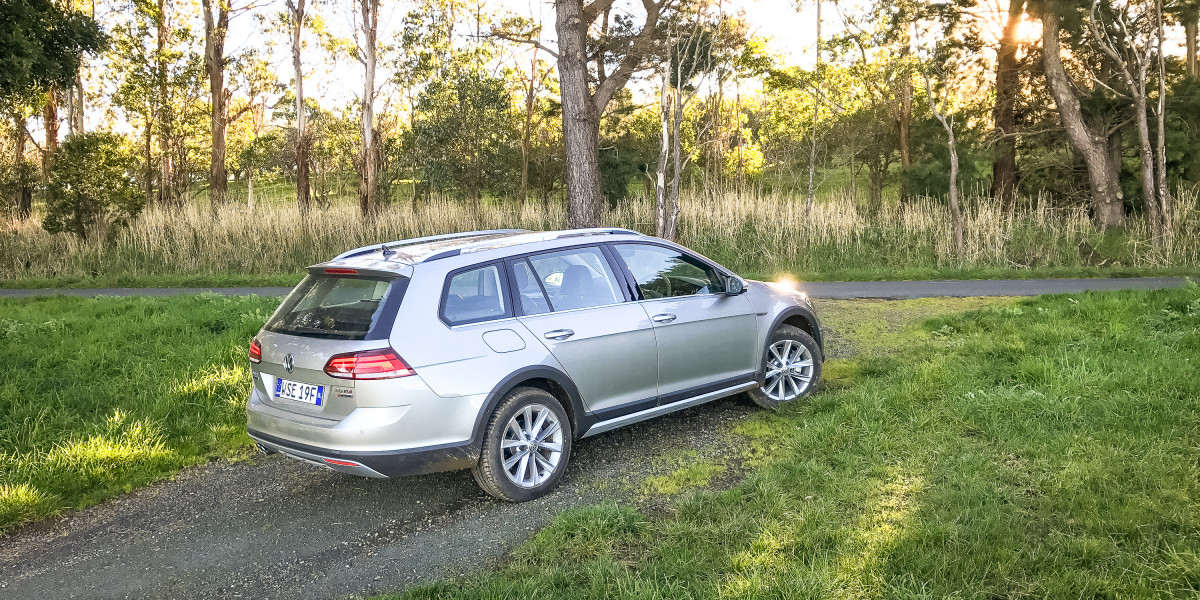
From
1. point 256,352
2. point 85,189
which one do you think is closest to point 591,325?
point 256,352

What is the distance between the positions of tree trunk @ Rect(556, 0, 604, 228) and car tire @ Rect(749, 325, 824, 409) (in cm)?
995

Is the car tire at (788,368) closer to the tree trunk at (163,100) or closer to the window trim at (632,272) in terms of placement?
the window trim at (632,272)

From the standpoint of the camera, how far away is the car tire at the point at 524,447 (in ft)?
15.0

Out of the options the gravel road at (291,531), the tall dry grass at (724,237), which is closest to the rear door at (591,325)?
the gravel road at (291,531)

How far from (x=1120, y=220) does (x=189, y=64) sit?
1137 inches

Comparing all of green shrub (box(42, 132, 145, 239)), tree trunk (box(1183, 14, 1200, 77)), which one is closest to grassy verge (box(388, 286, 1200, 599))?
tree trunk (box(1183, 14, 1200, 77))

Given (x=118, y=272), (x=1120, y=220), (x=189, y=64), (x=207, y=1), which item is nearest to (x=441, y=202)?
(x=118, y=272)

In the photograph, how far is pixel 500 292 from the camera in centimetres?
488

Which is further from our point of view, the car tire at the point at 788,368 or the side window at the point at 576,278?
the car tire at the point at 788,368

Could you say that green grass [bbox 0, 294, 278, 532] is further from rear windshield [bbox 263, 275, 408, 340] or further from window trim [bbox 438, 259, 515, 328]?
window trim [bbox 438, 259, 515, 328]

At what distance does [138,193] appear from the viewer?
20281 millimetres

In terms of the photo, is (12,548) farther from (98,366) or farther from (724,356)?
(724,356)

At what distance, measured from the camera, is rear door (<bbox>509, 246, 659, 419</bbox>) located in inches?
195

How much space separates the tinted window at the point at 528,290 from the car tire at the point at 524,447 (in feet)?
1.70
